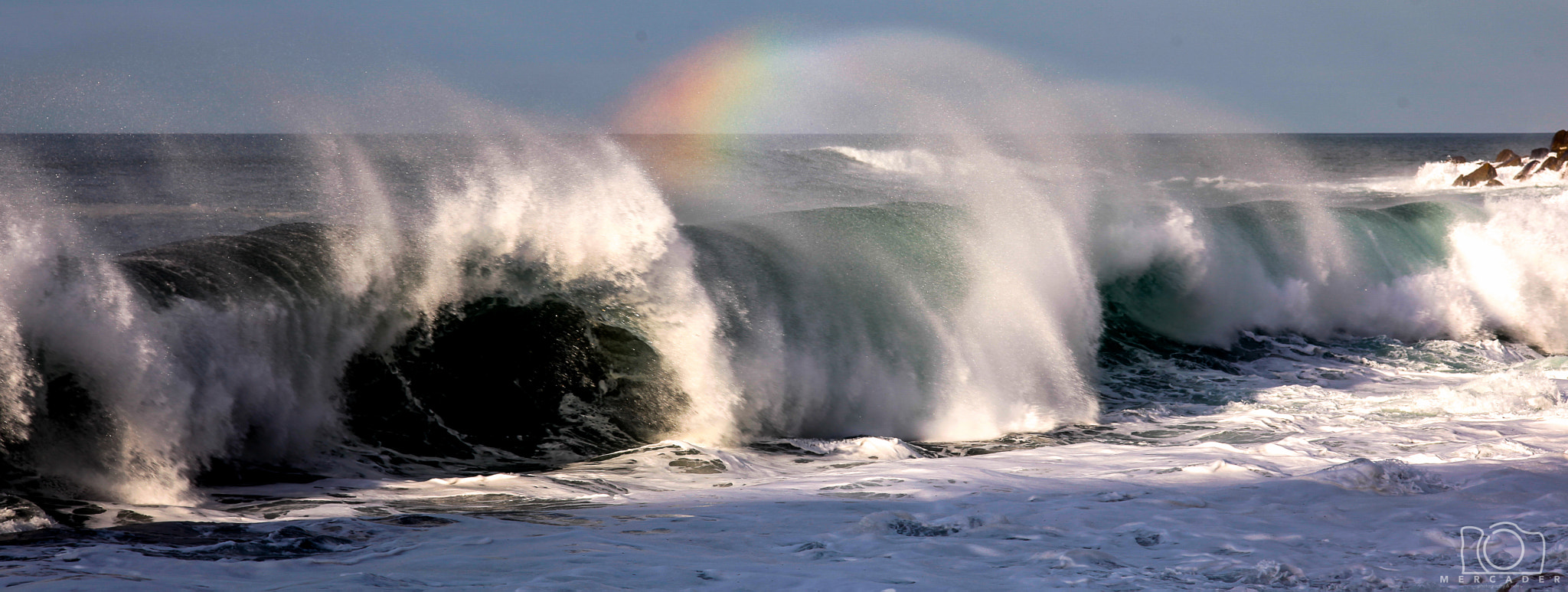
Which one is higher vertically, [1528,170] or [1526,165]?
[1526,165]

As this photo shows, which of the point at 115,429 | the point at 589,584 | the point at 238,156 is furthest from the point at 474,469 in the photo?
the point at 238,156

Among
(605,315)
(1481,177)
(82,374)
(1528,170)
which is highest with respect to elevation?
(1481,177)

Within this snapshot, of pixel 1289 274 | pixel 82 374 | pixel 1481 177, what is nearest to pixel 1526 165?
pixel 1481 177

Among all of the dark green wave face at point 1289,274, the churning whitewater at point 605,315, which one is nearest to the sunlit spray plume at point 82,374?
the churning whitewater at point 605,315

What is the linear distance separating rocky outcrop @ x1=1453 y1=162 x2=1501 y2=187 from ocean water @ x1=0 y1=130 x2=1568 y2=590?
19288 mm

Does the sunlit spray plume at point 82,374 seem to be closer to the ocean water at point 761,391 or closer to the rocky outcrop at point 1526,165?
the ocean water at point 761,391

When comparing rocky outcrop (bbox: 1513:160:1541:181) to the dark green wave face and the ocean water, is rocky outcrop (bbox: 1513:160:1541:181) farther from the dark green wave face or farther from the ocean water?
the ocean water

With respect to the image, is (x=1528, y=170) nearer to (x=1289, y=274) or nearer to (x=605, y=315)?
(x=1289, y=274)

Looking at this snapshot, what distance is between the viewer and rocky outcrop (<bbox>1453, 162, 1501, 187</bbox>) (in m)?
30.4

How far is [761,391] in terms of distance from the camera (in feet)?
25.9

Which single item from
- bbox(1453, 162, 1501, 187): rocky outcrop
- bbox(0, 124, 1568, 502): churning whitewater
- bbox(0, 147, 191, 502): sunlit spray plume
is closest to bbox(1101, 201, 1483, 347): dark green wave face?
bbox(0, 124, 1568, 502): churning whitewater

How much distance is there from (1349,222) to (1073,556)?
1308 centimetres

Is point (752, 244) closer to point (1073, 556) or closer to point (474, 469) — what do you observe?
point (474, 469)

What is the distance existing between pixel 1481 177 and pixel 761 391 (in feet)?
105
